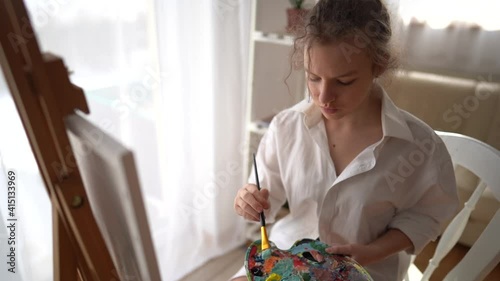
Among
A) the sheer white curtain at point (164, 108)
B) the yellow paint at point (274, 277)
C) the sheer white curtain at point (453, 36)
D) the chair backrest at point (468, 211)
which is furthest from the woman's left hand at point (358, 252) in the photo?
the sheer white curtain at point (453, 36)

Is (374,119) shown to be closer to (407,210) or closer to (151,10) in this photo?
(407,210)

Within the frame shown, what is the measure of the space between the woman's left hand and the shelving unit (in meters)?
0.91

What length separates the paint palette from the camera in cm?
70

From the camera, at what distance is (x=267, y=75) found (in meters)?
1.93

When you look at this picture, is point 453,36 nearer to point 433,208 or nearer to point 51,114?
point 433,208

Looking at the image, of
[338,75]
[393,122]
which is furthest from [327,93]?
[393,122]

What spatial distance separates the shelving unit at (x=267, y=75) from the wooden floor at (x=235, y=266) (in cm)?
41

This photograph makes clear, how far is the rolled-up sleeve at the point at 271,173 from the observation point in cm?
99

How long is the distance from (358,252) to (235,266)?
1124 millimetres

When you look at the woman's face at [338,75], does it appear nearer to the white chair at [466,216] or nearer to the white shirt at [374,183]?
the white shirt at [374,183]

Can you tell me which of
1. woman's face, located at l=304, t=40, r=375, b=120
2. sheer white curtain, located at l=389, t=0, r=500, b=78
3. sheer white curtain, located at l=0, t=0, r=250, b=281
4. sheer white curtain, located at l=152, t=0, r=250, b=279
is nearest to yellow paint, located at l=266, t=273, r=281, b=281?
woman's face, located at l=304, t=40, r=375, b=120

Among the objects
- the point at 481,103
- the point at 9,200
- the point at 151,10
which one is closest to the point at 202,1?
the point at 151,10

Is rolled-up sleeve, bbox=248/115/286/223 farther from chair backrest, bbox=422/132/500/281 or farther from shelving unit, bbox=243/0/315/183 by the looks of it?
shelving unit, bbox=243/0/315/183

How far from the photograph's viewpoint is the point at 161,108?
1379 millimetres
